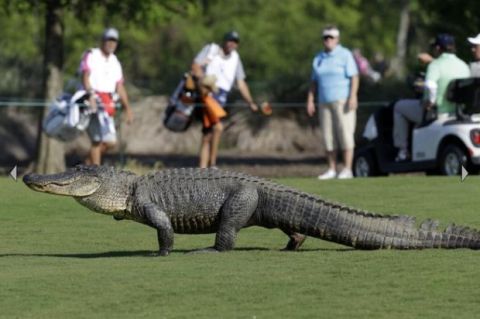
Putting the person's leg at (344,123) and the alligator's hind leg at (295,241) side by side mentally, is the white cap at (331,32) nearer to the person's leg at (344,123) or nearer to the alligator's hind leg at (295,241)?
the person's leg at (344,123)

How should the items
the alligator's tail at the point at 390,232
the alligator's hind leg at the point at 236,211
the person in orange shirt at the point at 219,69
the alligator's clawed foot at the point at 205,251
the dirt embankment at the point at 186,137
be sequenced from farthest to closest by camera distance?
1. the dirt embankment at the point at 186,137
2. the person in orange shirt at the point at 219,69
3. the alligator's clawed foot at the point at 205,251
4. the alligator's hind leg at the point at 236,211
5. the alligator's tail at the point at 390,232

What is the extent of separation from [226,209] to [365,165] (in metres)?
13.2

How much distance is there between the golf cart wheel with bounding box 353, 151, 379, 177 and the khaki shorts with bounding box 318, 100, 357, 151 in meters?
2.87

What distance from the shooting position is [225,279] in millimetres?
11266

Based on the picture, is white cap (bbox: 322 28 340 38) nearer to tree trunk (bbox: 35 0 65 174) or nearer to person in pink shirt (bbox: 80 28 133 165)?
person in pink shirt (bbox: 80 28 133 165)

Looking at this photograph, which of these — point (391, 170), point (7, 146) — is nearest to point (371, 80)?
point (7, 146)

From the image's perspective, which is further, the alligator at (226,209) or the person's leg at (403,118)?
the person's leg at (403,118)

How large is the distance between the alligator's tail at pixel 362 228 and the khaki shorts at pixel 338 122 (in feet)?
32.2

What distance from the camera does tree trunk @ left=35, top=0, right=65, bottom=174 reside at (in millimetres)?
29766

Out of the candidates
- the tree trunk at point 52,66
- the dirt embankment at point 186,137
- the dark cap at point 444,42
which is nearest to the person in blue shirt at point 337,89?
the dark cap at point 444,42

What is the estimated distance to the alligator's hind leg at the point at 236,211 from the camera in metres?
12.6

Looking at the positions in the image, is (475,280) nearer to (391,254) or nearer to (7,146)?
(391,254)

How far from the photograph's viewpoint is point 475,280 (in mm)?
11023

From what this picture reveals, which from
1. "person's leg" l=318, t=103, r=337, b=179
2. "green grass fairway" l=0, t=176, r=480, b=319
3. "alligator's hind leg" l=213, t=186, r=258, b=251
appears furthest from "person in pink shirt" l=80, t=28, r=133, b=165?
"alligator's hind leg" l=213, t=186, r=258, b=251
